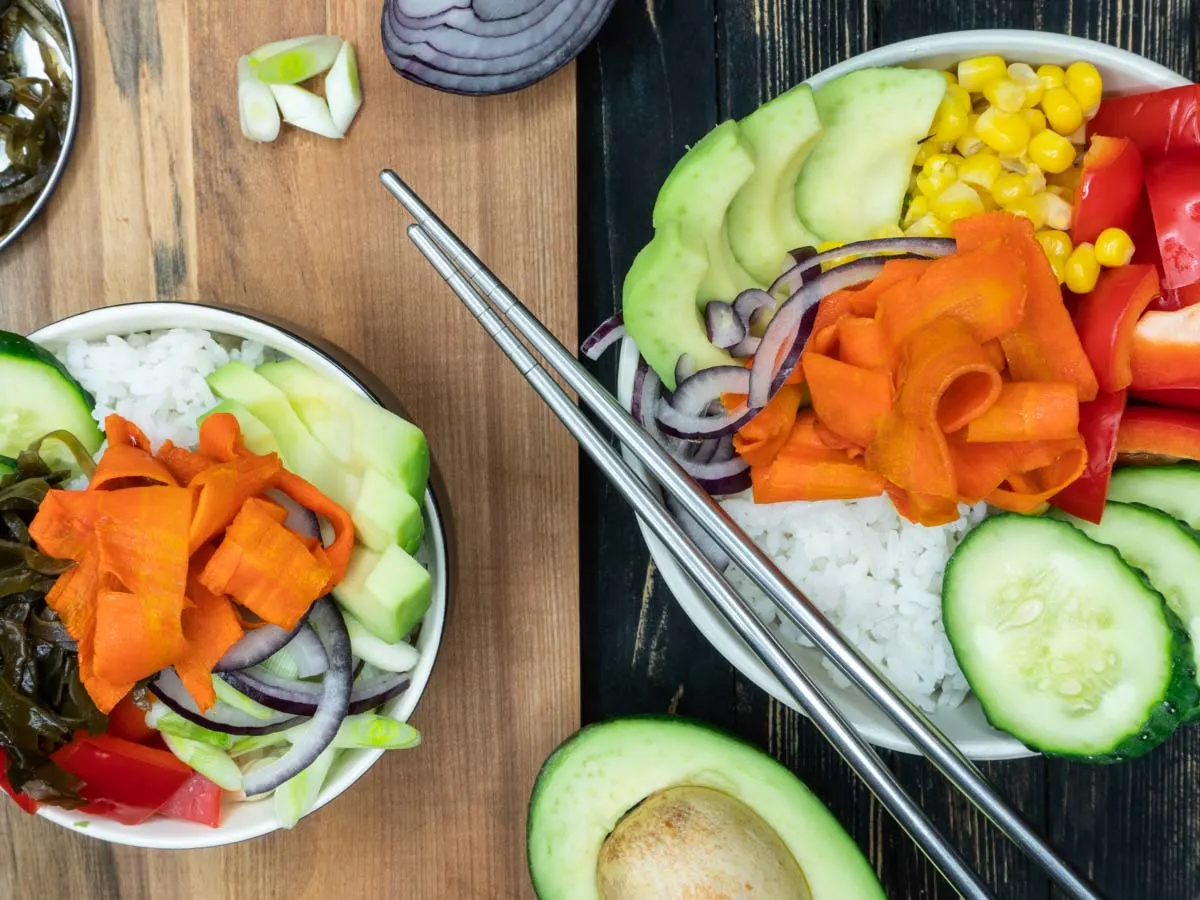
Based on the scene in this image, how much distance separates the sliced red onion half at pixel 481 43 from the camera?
51.2 inches

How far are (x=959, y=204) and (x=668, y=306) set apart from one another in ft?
1.19

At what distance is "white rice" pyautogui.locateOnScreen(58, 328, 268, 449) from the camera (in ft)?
3.88

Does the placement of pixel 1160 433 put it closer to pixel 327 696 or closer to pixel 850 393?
pixel 850 393

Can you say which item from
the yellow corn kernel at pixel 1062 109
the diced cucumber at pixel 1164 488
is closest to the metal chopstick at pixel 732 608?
the diced cucumber at pixel 1164 488

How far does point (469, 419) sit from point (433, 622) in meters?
0.28

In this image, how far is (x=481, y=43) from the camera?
1317 mm

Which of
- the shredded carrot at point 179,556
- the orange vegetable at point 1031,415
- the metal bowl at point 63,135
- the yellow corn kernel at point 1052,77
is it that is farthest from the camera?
the metal bowl at point 63,135

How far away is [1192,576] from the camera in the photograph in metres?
1.13

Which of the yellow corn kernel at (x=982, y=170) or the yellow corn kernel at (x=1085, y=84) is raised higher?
the yellow corn kernel at (x=1085, y=84)

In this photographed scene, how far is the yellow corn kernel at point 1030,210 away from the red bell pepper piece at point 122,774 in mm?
1154

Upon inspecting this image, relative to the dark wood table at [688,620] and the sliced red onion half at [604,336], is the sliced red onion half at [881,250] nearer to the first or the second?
the sliced red onion half at [604,336]

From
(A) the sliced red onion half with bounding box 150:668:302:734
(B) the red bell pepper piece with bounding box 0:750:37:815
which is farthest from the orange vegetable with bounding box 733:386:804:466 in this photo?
(B) the red bell pepper piece with bounding box 0:750:37:815

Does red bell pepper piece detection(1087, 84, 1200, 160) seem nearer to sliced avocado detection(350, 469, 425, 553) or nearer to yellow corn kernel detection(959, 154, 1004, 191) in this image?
yellow corn kernel detection(959, 154, 1004, 191)

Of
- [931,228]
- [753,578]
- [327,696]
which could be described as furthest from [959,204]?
[327,696]
